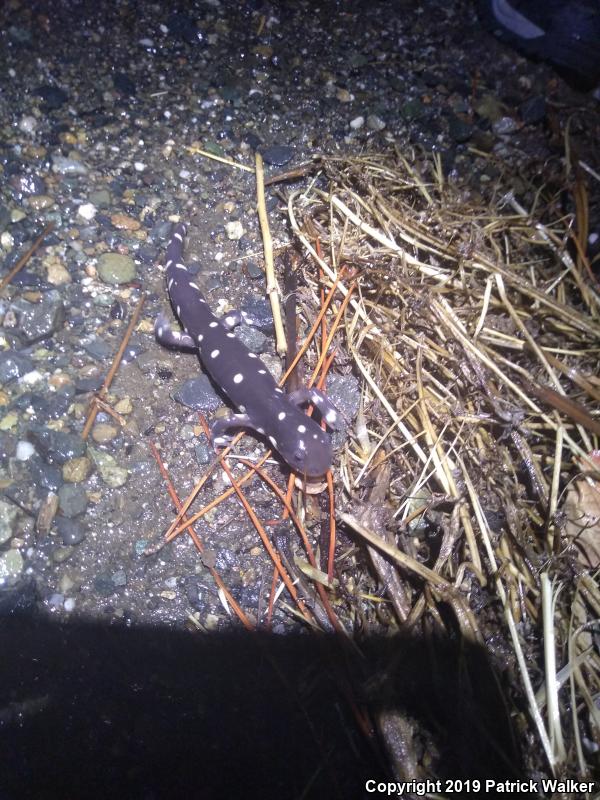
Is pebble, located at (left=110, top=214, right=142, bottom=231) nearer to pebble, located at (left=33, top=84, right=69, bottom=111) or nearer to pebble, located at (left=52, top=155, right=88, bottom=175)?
pebble, located at (left=52, top=155, right=88, bottom=175)

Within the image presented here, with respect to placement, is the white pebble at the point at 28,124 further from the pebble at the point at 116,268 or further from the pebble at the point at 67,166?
the pebble at the point at 116,268

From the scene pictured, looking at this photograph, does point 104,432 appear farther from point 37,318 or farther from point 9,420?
point 37,318

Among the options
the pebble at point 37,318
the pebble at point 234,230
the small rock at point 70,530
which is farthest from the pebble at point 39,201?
the small rock at point 70,530

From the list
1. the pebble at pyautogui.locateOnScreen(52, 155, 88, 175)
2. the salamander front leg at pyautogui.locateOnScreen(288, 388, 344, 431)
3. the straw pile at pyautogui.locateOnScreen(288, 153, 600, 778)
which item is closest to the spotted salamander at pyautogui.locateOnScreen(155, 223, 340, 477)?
the salamander front leg at pyautogui.locateOnScreen(288, 388, 344, 431)

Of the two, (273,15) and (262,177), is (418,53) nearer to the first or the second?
(273,15)

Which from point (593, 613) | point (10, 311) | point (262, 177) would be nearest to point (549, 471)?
point (593, 613)

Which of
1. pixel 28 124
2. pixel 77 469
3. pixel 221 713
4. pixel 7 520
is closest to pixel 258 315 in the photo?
pixel 77 469

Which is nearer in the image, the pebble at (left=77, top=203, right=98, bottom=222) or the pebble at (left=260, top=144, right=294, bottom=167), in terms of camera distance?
the pebble at (left=77, top=203, right=98, bottom=222)
